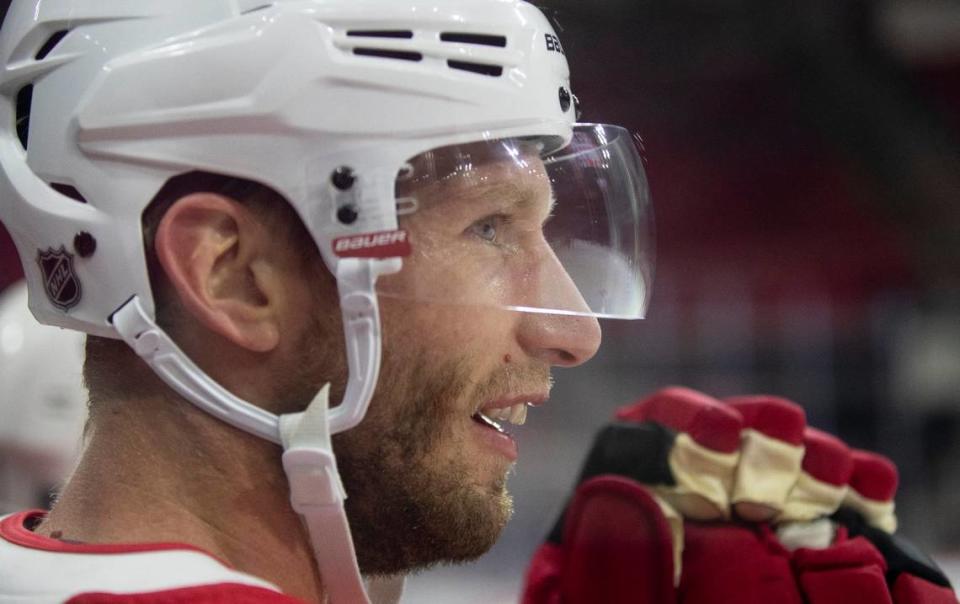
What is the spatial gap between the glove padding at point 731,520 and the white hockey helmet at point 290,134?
0.36 m

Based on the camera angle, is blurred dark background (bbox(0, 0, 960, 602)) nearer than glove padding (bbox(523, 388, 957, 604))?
No

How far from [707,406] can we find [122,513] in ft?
2.16

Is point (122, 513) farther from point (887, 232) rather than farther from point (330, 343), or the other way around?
point (887, 232)

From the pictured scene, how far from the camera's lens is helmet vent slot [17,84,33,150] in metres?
1.06

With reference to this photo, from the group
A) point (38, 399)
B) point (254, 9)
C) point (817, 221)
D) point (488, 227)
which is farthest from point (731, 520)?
point (817, 221)

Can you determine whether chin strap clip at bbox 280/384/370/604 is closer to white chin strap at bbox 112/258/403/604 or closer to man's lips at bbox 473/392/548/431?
white chin strap at bbox 112/258/403/604

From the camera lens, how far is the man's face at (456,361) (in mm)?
1005

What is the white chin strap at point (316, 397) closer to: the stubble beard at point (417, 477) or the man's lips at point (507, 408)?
the stubble beard at point (417, 477)

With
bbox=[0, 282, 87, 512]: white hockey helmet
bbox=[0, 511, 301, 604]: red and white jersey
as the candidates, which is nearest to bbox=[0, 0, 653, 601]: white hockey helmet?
bbox=[0, 511, 301, 604]: red and white jersey

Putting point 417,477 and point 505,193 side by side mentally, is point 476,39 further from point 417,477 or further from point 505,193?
point 417,477

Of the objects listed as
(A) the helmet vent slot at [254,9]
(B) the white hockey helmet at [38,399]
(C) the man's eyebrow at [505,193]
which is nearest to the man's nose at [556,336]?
(C) the man's eyebrow at [505,193]

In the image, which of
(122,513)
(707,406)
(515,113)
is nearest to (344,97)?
(515,113)

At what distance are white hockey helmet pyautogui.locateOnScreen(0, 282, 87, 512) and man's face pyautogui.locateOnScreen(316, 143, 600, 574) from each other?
125 cm

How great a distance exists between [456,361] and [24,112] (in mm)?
462
